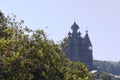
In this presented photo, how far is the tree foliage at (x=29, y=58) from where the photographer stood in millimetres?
22469

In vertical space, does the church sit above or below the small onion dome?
below

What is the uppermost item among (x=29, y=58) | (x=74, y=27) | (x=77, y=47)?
(x=74, y=27)

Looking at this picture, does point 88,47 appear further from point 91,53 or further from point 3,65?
point 3,65

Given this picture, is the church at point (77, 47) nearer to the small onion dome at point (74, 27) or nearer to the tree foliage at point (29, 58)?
the small onion dome at point (74, 27)

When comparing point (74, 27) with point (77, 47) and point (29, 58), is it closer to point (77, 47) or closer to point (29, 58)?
point (77, 47)

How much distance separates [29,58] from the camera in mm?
24062

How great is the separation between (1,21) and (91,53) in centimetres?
16195

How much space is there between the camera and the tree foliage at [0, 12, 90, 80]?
22.5m

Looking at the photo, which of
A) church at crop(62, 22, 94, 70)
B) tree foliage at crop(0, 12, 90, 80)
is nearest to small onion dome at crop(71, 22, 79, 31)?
church at crop(62, 22, 94, 70)

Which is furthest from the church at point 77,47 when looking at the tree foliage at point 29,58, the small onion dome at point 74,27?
the tree foliage at point 29,58

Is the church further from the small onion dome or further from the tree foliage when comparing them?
the tree foliage

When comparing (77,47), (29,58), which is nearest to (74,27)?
(77,47)

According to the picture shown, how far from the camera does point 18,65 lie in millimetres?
22844

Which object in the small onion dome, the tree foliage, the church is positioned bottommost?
the tree foliage
